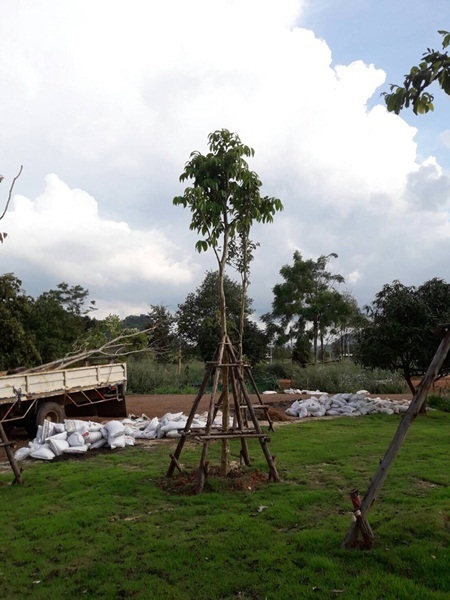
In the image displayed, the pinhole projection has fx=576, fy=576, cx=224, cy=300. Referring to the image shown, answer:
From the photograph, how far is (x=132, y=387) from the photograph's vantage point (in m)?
25.3

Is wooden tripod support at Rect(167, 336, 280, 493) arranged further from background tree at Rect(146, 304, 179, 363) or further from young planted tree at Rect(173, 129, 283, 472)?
background tree at Rect(146, 304, 179, 363)

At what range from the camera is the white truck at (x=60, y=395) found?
38.3 ft

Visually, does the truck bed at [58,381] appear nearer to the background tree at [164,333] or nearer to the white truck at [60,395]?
the white truck at [60,395]

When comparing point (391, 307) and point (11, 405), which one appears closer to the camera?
point (11, 405)

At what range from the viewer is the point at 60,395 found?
43.0ft

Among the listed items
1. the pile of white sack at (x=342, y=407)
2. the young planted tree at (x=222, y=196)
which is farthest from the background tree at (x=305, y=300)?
the young planted tree at (x=222, y=196)

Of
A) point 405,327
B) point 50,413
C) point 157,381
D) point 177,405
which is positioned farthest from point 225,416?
point 157,381

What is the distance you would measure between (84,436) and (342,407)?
8.07 m

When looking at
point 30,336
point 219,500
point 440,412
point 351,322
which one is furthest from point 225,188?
point 351,322

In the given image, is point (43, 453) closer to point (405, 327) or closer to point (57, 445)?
point (57, 445)

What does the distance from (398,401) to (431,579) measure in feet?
47.9

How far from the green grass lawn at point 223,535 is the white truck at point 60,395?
304 cm

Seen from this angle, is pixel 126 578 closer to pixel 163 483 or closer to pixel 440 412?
pixel 163 483

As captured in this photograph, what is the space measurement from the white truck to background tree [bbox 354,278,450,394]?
685 centimetres
